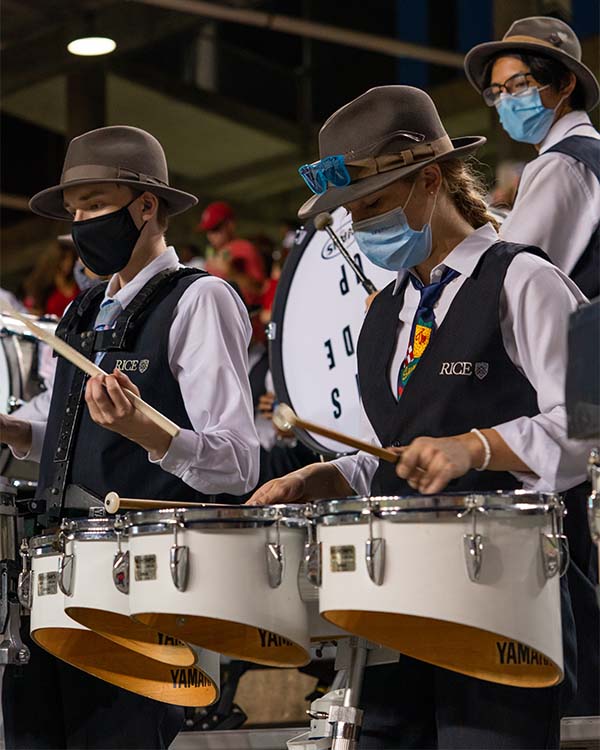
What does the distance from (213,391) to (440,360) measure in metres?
0.71

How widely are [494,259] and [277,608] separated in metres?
0.68

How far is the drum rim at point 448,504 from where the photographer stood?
2123mm

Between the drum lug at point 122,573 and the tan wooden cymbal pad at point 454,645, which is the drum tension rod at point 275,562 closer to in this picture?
the tan wooden cymbal pad at point 454,645

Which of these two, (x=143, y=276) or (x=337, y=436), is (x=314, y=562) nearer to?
(x=337, y=436)

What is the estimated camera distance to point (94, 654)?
2.87 m

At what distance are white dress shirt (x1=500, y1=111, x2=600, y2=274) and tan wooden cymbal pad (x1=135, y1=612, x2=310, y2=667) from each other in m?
1.25

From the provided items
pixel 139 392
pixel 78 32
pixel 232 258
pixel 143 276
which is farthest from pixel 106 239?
pixel 78 32

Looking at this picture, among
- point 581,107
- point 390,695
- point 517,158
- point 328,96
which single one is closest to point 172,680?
point 390,695

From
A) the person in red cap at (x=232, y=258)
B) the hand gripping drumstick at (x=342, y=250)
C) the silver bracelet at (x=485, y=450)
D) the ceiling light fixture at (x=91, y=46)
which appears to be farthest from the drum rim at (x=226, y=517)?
the ceiling light fixture at (x=91, y=46)

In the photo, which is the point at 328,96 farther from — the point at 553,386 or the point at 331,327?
the point at 553,386

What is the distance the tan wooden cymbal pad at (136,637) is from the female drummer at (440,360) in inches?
12.8

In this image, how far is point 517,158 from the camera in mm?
6816

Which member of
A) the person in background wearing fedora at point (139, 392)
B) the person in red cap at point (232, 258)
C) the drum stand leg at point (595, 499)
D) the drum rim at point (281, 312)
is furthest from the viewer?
the person in red cap at point (232, 258)

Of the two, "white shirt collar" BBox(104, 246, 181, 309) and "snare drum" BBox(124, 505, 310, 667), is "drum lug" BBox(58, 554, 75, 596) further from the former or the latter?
"white shirt collar" BBox(104, 246, 181, 309)
